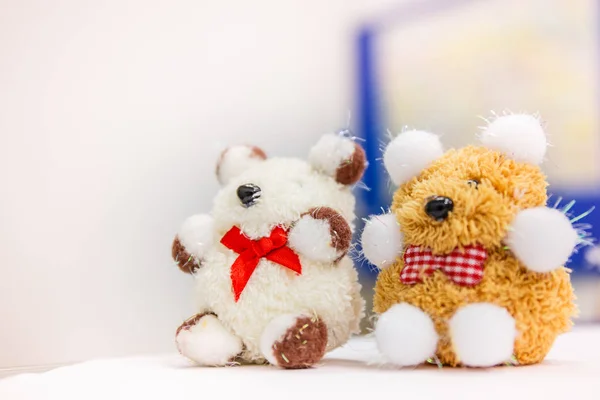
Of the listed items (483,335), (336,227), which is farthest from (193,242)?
(483,335)

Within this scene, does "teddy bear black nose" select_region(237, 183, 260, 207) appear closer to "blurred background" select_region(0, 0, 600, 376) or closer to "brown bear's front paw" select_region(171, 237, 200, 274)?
"brown bear's front paw" select_region(171, 237, 200, 274)

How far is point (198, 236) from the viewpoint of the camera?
3.30 ft

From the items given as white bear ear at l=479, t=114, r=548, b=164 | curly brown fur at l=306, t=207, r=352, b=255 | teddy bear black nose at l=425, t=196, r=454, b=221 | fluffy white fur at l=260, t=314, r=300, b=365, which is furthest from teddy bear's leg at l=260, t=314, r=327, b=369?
white bear ear at l=479, t=114, r=548, b=164

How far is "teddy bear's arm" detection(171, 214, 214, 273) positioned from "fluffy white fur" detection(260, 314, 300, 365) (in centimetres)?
19

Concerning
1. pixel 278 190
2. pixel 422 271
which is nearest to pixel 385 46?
pixel 278 190

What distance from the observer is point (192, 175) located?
1274 mm

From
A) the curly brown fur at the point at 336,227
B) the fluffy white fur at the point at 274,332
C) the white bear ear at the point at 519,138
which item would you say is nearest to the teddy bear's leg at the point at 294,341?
the fluffy white fur at the point at 274,332

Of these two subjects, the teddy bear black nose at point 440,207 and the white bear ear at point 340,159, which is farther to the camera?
the white bear ear at point 340,159

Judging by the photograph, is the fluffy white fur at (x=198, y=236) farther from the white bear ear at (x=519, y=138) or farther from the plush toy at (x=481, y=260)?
the white bear ear at (x=519, y=138)

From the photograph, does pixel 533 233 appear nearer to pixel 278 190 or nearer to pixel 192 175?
pixel 278 190

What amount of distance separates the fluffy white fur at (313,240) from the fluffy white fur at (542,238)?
248 millimetres

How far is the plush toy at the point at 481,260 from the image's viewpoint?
2.53 feet

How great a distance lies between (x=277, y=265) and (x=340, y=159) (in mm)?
201

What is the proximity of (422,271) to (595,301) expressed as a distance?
69 cm
